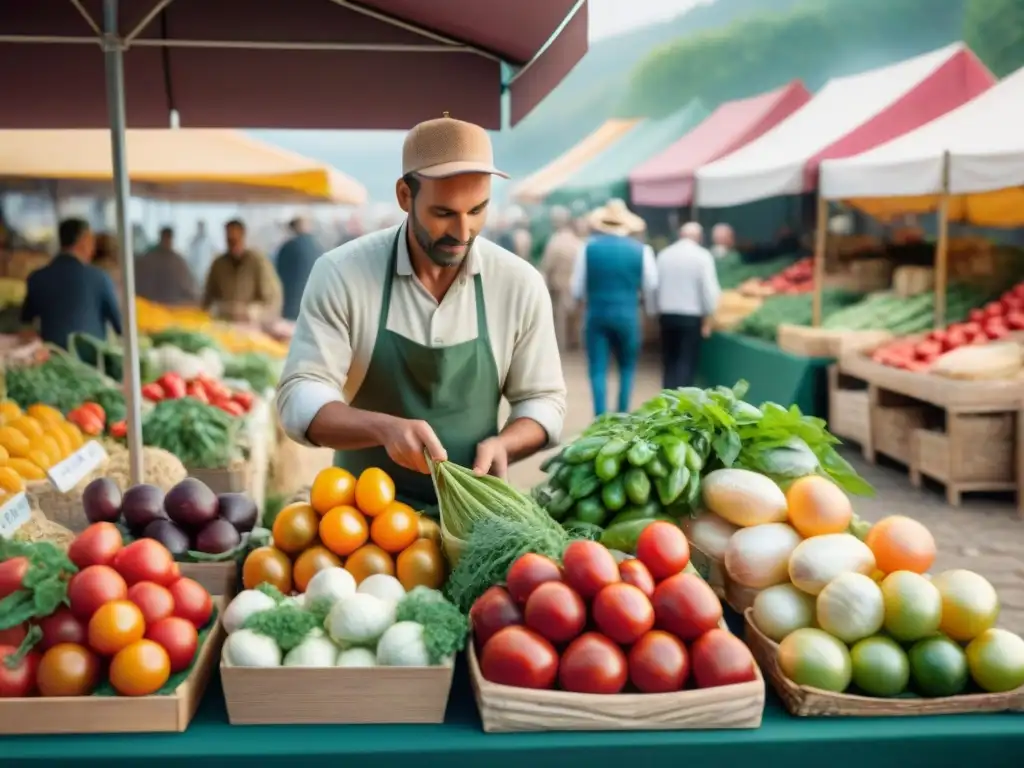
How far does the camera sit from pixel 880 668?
2002 millimetres

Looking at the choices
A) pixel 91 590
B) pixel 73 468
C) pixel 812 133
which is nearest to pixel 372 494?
pixel 91 590

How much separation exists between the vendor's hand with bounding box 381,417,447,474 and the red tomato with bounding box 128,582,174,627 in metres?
0.64

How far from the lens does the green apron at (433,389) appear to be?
2896mm

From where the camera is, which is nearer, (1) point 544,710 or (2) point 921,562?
(1) point 544,710

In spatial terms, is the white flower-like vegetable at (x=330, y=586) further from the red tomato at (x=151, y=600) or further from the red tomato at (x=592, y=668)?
the red tomato at (x=592, y=668)

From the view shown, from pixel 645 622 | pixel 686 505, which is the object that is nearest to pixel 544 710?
pixel 645 622

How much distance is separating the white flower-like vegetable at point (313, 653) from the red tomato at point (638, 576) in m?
0.56

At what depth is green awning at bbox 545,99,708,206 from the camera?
778 inches

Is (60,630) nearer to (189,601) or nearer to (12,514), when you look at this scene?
(189,601)

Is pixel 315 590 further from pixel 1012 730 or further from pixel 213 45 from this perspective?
pixel 213 45

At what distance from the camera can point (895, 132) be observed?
36.1 feet

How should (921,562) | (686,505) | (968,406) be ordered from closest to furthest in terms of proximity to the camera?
(921,562) → (686,505) → (968,406)

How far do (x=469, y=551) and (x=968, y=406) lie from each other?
588 centimetres

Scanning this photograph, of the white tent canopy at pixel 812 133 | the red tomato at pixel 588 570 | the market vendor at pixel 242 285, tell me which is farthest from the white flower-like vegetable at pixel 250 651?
the white tent canopy at pixel 812 133
